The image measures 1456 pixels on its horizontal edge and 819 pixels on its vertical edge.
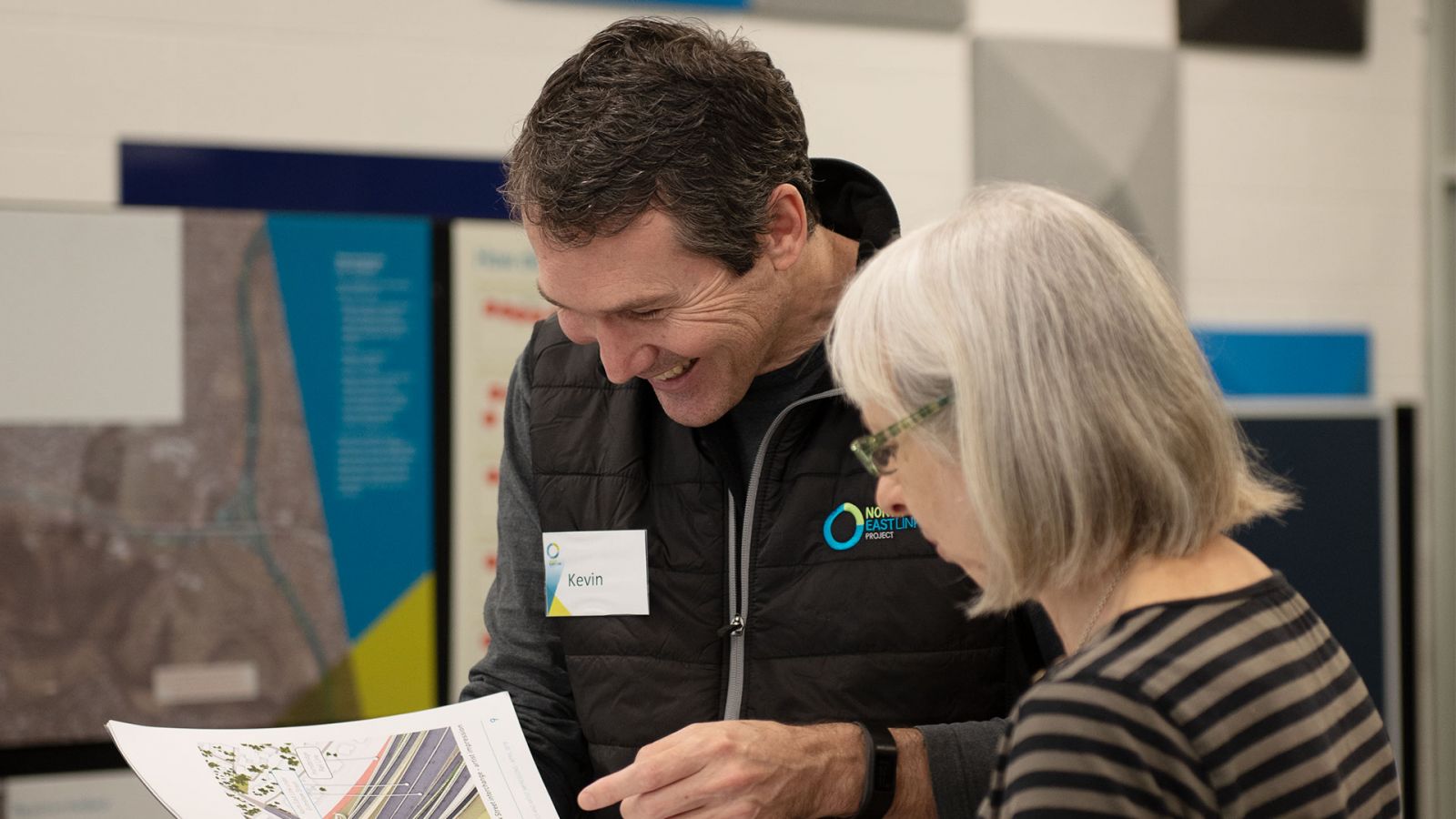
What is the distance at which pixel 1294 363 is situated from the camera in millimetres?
3809

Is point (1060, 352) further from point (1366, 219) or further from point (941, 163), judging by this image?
point (1366, 219)

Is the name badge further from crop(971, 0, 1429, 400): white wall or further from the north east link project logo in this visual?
crop(971, 0, 1429, 400): white wall

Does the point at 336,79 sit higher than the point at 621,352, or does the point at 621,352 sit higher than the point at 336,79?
the point at 336,79

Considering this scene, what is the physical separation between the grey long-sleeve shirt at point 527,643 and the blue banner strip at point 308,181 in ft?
5.14

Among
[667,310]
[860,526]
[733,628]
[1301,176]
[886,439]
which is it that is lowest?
[733,628]

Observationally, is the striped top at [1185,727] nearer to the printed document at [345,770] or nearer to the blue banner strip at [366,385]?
the printed document at [345,770]

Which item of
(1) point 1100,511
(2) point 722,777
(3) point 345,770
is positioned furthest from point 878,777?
(3) point 345,770

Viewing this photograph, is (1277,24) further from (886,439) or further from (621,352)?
(886,439)

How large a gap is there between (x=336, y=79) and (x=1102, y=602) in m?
2.48

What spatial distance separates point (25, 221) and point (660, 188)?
6.46 feet

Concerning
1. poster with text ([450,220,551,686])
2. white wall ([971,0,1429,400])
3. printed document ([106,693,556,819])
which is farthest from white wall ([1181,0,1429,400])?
printed document ([106,693,556,819])

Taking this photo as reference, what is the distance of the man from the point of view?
4.50 ft

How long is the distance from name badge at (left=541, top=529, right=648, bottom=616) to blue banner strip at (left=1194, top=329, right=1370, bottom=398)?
8.72 feet

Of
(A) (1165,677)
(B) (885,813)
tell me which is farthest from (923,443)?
(B) (885,813)
